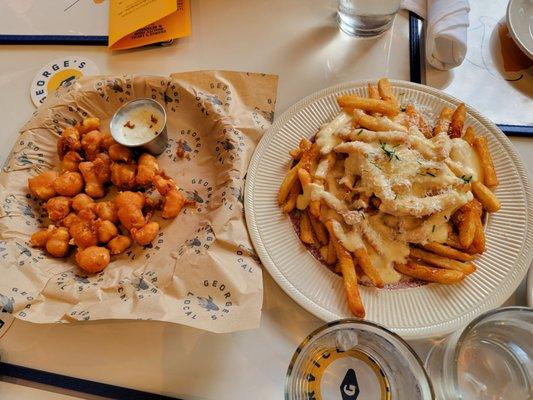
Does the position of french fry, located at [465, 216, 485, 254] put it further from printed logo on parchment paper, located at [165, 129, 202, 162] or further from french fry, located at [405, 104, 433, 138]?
printed logo on parchment paper, located at [165, 129, 202, 162]

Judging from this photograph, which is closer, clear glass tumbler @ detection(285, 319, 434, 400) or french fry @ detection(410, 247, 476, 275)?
clear glass tumbler @ detection(285, 319, 434, 400)

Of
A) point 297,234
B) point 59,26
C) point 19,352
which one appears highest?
point 59,26

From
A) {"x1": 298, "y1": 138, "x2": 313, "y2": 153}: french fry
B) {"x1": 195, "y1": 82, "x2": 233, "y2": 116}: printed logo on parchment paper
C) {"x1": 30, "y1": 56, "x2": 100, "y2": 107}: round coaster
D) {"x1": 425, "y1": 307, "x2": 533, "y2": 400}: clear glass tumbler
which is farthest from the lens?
{"x1": 30, "y1": 56, "x2": 100, "y2": 107}: round coaster

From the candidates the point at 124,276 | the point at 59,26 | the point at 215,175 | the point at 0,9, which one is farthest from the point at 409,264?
the point at 0,9

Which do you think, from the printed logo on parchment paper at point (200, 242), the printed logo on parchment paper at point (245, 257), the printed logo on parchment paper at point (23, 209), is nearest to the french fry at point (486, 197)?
the printed logo on parchment paper at point (245, 257)

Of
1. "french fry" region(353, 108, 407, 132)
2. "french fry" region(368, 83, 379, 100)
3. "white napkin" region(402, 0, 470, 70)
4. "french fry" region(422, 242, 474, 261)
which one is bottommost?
"french fry" region(422, 242, 474, 261)

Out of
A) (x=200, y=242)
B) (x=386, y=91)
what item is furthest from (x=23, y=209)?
(x=386, y=91)

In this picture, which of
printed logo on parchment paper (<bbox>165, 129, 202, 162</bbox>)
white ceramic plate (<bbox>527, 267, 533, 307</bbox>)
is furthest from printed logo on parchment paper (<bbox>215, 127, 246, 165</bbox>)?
Answer: white ceramic plate (<bbox>527, 267, 533, 307</bbox>)

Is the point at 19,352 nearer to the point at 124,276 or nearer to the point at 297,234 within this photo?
the point at 124,276

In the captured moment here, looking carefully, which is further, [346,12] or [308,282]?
[346,12]
